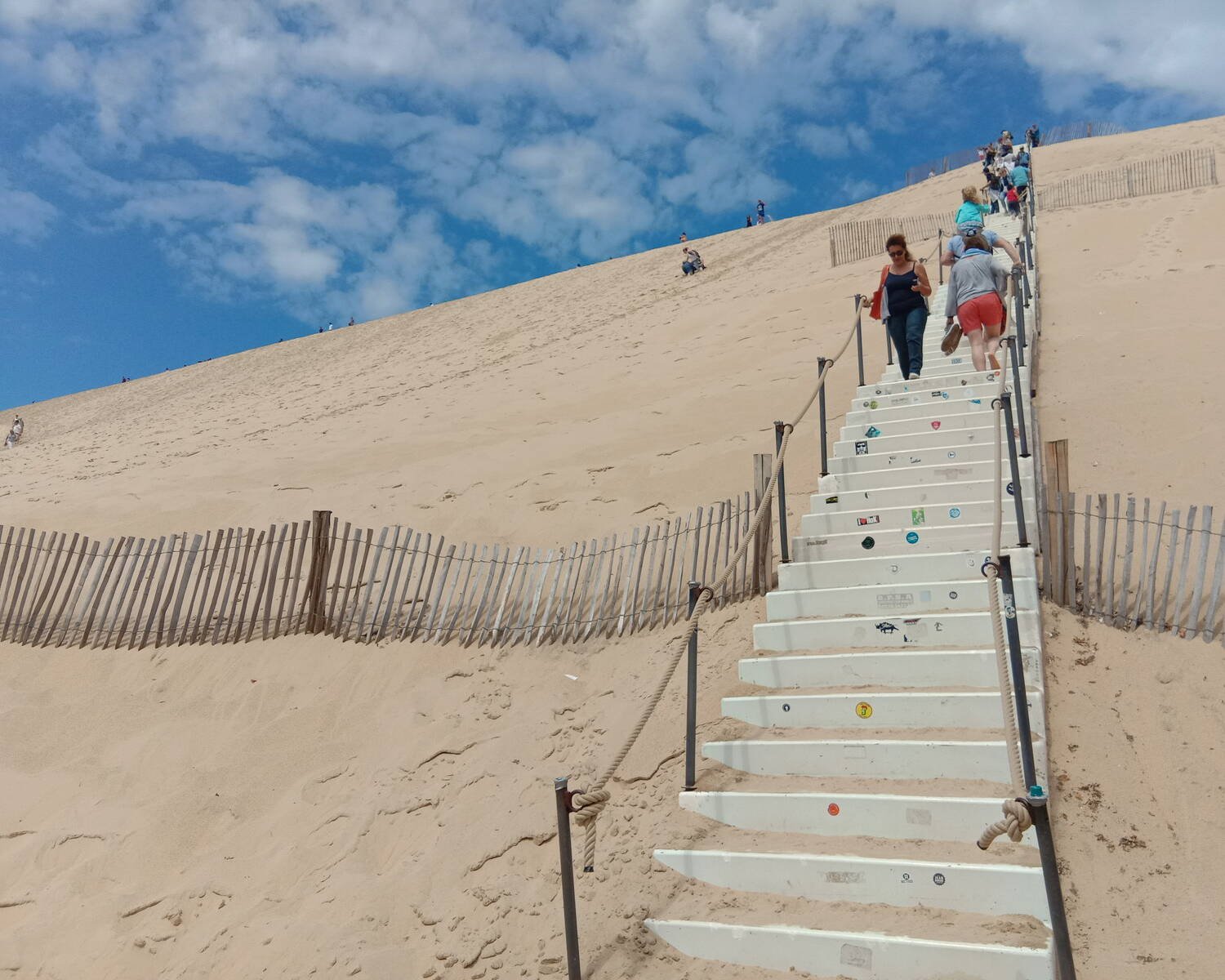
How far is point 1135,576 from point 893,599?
54.0 inches

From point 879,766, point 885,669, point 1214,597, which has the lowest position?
point 879,766

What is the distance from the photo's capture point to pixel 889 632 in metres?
4.29

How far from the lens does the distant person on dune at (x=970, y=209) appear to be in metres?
7.52

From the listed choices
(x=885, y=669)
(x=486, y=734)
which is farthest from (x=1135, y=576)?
(x=486, y=734)

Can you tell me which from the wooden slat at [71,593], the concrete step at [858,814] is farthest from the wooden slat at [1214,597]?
the wooden slat at [71,593]

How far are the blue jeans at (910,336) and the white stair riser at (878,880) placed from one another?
5131 millimetres

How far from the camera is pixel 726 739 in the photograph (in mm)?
4113

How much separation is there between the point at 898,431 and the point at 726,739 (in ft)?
11.3

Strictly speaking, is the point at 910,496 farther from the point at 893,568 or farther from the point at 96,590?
the point at 96,590

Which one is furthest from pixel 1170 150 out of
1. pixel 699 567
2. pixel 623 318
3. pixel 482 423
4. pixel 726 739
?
pixel 726 739

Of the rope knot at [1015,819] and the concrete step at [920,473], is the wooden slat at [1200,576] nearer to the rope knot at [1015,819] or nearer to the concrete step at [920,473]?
the concrete step at [920,473]

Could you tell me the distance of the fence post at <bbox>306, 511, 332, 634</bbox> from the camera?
22.2 ft

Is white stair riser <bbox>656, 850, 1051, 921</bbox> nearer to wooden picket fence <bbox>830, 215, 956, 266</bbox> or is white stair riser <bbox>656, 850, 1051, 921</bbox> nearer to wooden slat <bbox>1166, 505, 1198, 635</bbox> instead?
wooden slat <bbox>1166, 505, 1198, 635</bbox>

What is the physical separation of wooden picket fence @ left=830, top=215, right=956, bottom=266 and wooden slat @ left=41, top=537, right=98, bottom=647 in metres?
15.7
